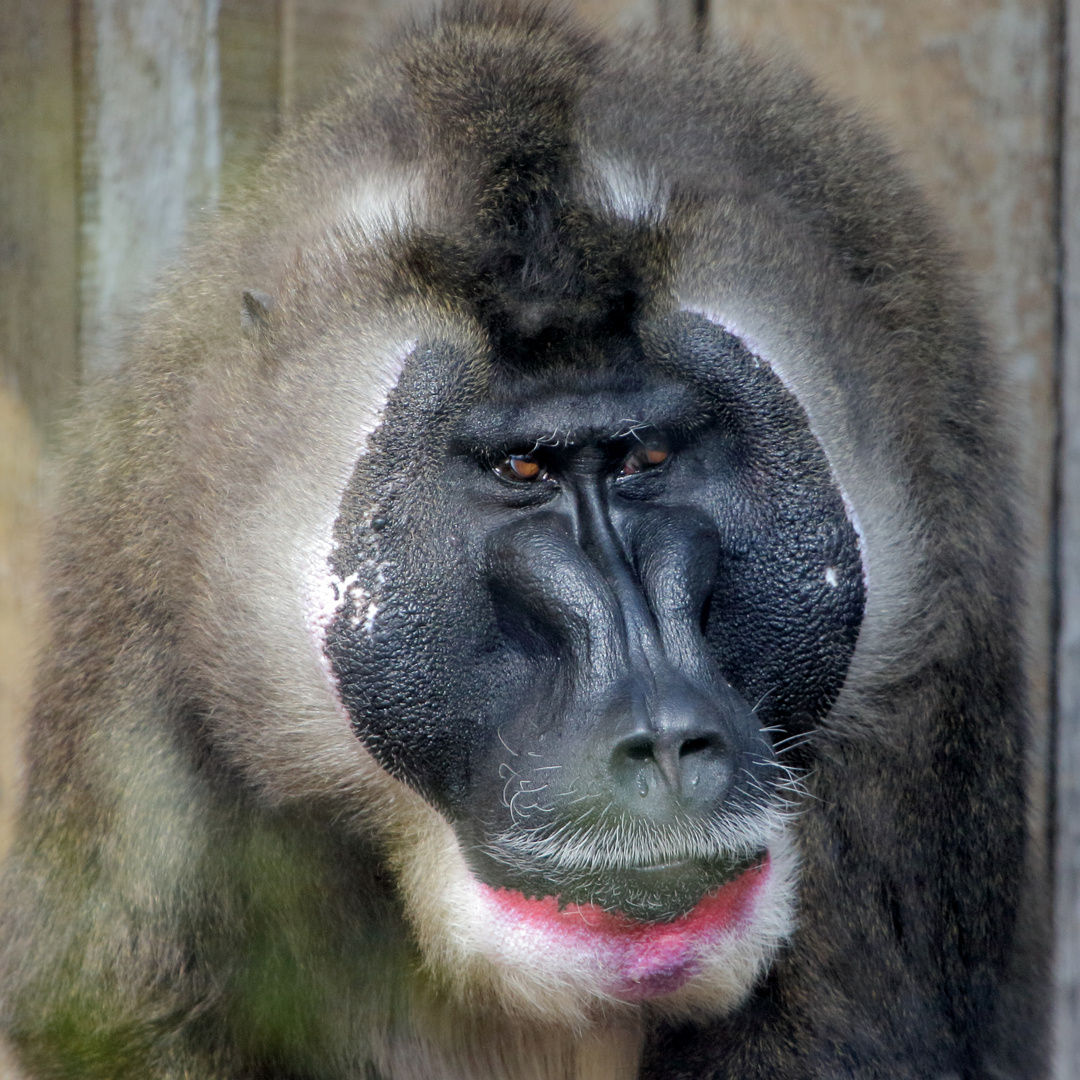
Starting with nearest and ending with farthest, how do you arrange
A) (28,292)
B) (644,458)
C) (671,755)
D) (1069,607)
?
(671,755) < (644,458) < (28,292) < (1069,607)

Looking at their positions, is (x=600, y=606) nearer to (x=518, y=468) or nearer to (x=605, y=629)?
(x=605, y=629)

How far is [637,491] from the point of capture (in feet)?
6.43

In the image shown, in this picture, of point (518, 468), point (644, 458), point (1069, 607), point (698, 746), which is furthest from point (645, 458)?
point (1069, 607)

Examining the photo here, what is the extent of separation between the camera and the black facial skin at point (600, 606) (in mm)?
1775

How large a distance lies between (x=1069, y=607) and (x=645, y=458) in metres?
1.26

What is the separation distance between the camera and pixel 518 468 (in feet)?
6.34

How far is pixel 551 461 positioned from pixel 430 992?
923 millimetres

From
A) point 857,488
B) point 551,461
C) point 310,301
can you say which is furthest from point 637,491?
point 310,301

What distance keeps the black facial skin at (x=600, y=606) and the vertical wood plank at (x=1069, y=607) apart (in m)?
1.04

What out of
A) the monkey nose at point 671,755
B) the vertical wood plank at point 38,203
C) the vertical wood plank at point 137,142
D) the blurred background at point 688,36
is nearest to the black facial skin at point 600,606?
the monkey nose at point 671,755

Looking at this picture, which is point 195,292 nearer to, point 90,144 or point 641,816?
point 90,144

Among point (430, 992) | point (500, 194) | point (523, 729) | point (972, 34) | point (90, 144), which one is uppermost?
point (972, 34)

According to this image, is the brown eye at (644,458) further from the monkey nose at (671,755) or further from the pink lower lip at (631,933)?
the pink lower lip at (631,933)

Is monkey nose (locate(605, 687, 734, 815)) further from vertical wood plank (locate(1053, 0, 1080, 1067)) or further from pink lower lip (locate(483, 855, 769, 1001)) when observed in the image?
vertical wood plank (locate(1053, 0, 1080, 1067))
